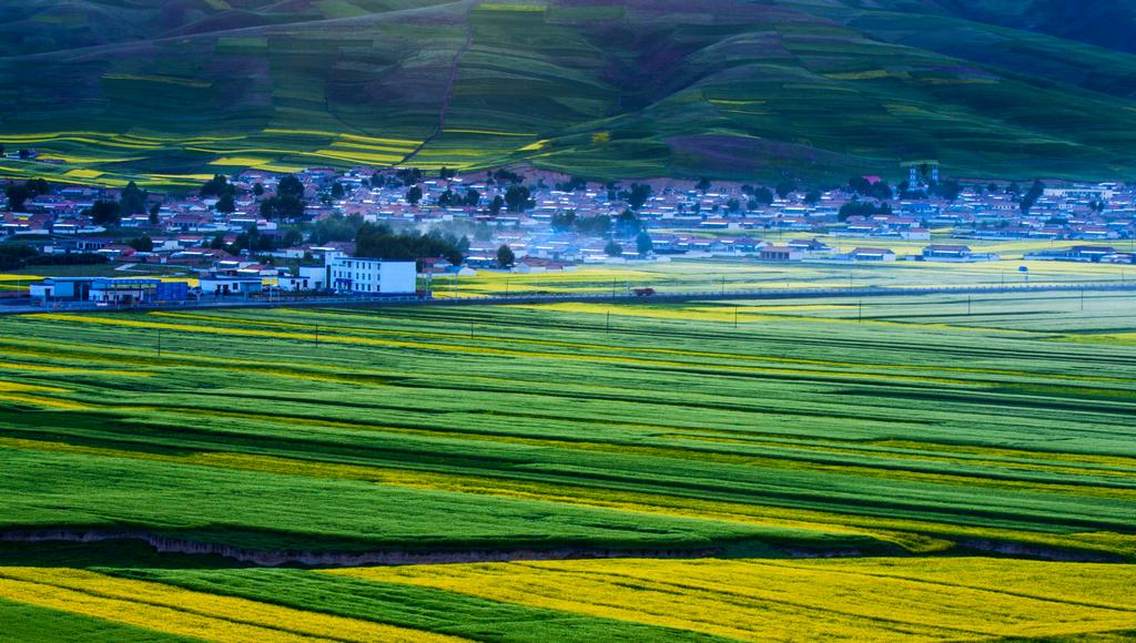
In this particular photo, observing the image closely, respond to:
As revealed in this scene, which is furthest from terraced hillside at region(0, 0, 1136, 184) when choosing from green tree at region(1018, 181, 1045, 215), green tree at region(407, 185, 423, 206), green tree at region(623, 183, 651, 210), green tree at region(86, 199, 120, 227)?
green tree at region(86, 199, 120, 227)

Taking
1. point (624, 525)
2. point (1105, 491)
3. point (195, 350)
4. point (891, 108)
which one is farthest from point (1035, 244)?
point (624, 525)

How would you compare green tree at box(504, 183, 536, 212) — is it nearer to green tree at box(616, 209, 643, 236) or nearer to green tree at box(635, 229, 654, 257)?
green tree at box(616, 209, 643, 236)

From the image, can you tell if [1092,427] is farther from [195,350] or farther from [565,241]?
[565,241]

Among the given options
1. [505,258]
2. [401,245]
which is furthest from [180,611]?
[505,258]

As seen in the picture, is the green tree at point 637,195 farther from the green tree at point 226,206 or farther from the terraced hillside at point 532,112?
the green tree at point 226,206

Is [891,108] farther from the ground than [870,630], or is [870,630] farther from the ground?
[891,108]

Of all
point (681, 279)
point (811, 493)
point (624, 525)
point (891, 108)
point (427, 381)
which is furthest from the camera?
point (891, 108)
